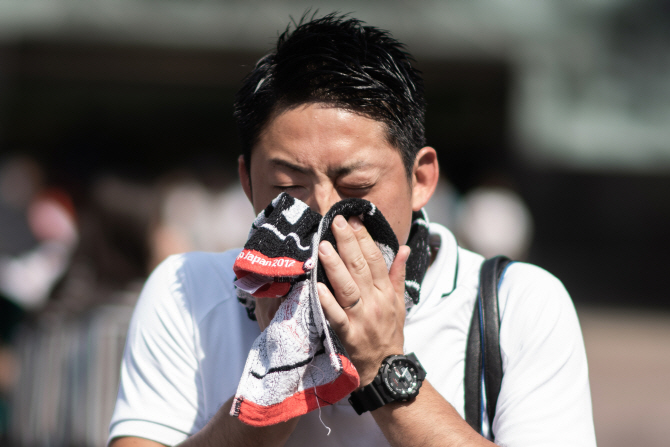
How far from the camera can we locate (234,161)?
1512cm

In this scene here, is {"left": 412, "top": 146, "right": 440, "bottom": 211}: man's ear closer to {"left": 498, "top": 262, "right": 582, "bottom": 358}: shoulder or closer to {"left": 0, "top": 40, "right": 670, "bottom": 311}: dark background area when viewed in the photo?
{"left": 498, "top": 262, "right": 582, "bottom": 358}: shoulder

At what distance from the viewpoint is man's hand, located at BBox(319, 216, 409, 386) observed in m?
1.39

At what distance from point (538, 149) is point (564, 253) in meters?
2.28

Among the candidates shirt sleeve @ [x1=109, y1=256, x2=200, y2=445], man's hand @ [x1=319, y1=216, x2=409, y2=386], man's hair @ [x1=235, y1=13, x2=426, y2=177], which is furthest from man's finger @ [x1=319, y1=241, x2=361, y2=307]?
shirt sleeve @ [x1=109, y1=256, x2=200, y2=445]

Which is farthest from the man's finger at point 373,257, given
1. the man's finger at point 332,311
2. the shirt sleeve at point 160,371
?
the shirt sleeve at point 160,371

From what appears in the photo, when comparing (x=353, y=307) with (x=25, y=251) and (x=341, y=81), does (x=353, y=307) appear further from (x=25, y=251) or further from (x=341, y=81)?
(x=25, y=251)

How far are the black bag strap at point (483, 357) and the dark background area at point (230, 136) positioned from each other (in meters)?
6.82

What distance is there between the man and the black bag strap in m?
0.03

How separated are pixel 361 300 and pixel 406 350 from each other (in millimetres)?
351

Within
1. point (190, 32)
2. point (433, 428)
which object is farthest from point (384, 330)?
point (190, 32)

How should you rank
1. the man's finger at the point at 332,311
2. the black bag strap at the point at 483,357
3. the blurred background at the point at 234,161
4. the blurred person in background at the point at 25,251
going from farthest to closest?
the blurred person in background at the point at 25,251, the blurred background at the point at 234,161, the black bag strap at the point at 483,357, the man's finger at the point at 332,311

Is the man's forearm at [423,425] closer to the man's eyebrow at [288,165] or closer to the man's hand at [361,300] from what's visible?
the man's hand at [361,300]

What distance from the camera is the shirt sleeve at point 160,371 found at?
1664mm

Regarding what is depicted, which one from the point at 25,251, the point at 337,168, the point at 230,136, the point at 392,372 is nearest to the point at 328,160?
the point at 337,168
